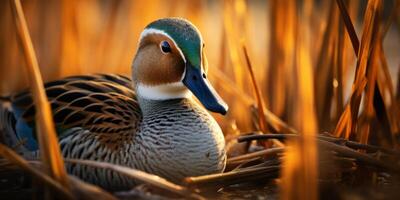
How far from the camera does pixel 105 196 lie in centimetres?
388

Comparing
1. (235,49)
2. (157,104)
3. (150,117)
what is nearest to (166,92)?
(157,104)

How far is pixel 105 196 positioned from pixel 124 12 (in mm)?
4197

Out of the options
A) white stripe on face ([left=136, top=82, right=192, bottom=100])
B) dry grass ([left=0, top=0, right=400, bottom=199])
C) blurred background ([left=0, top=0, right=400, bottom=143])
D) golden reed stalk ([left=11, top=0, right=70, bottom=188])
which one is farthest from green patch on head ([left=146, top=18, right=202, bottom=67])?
golden reed stalk ([left=11, top=0, right=70, bottom=188])

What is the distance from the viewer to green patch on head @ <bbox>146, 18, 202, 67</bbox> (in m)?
4.63

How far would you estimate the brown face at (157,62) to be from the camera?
188 inches

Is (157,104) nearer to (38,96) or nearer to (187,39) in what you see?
(187,39)

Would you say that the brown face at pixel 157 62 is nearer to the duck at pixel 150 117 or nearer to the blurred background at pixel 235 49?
the duck at pixel 150 117

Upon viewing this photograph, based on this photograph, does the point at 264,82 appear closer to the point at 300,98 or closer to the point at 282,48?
the point at 282,48

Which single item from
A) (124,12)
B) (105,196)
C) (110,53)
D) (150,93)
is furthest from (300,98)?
(124,12)

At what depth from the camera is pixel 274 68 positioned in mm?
6320

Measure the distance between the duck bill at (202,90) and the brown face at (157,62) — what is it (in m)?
0.11

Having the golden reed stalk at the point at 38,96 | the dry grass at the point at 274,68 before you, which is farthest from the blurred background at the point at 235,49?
the golden reed stalk at the point at 38,96

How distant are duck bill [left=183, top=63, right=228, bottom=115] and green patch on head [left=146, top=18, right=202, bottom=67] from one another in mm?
48

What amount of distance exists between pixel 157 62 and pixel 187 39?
0.32 meters
